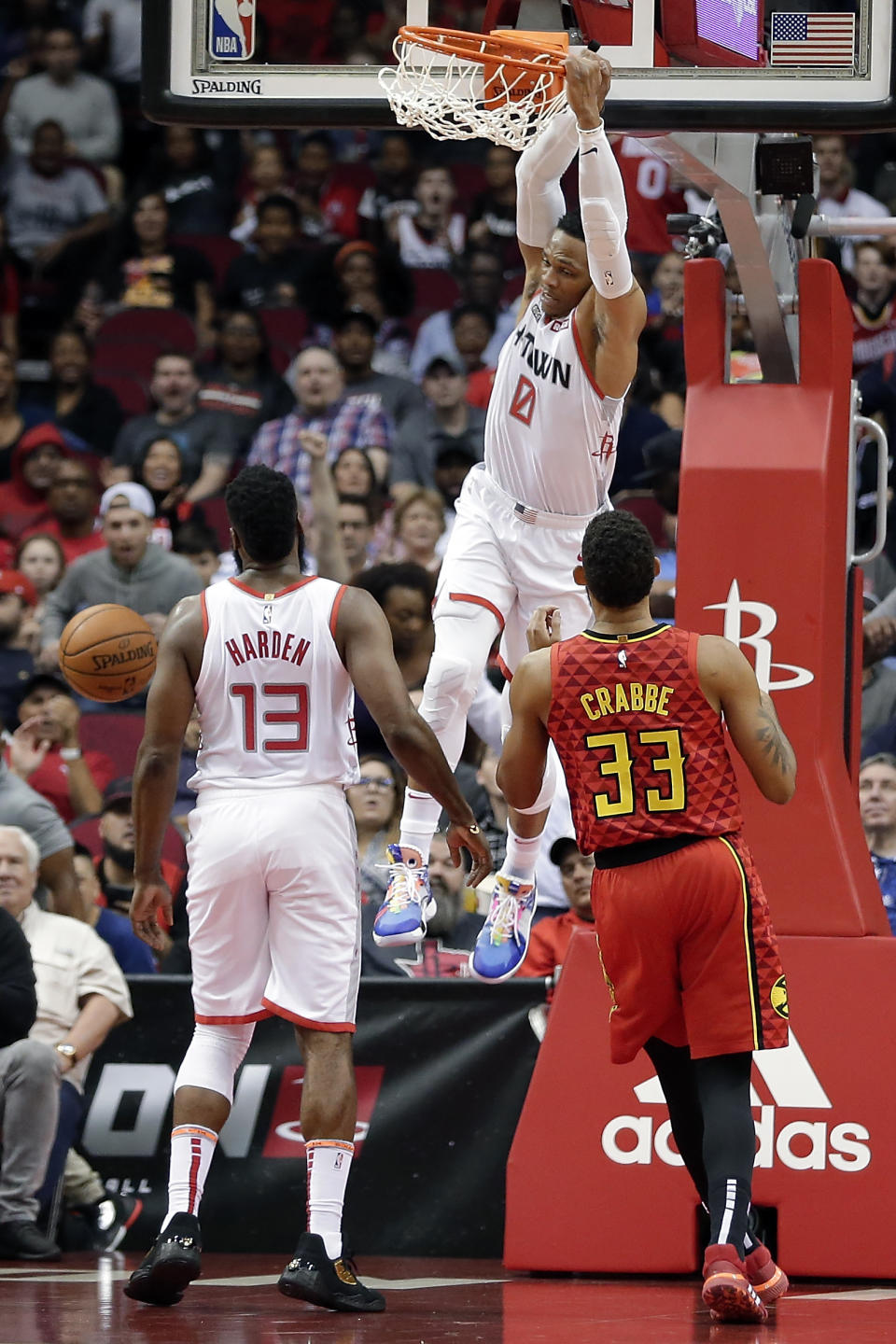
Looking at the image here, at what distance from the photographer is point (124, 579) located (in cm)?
1166

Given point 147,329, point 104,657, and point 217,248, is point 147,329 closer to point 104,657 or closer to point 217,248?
point 217,248

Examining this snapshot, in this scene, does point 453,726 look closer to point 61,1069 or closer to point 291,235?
point 61,1069

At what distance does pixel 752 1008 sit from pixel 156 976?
3.46m

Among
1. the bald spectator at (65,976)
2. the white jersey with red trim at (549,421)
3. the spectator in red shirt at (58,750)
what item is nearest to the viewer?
the white jersey with red trim at (549,421)

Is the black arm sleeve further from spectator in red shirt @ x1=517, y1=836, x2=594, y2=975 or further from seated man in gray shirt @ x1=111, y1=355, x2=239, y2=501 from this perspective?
seated man in gray shirt @ x1=111, y1=355, x2=239, y2=501

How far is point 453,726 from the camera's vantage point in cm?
707

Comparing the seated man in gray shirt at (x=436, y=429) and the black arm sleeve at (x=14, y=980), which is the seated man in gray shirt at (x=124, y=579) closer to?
the seated man in gray shirt at (x=436, y=429)

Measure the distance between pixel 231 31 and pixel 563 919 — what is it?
387cm

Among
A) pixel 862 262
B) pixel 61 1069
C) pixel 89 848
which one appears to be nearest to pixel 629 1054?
pixel 61 1069

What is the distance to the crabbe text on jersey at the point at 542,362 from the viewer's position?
6.99m

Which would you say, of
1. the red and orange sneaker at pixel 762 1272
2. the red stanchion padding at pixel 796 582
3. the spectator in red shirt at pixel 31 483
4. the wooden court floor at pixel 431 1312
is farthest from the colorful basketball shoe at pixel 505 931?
the spectator in red shirt at pixel 31 483

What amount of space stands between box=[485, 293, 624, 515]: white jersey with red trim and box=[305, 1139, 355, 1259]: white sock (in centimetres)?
235

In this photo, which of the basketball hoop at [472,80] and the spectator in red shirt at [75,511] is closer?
the basketball hoop at [472,80]

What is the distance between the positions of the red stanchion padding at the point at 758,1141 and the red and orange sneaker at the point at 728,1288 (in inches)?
56.7
